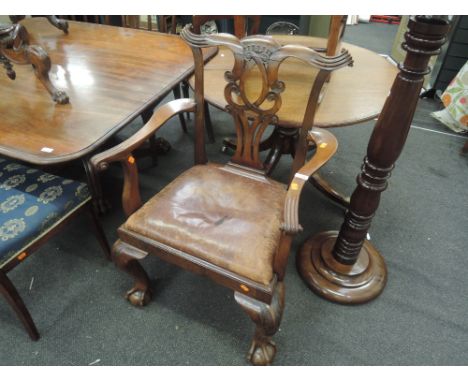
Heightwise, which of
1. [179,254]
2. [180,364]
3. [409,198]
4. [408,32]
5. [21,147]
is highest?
[408,32]

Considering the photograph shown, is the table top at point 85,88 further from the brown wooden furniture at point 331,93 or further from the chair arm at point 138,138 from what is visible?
the brown wooden furniture at point 331,93

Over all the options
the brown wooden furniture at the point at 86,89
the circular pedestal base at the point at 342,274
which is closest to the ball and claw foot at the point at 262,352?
the circular pedestal base at the point at 342,274

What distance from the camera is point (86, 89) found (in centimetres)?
144

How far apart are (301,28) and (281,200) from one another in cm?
282

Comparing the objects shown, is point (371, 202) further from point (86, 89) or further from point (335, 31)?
point (86, 89)

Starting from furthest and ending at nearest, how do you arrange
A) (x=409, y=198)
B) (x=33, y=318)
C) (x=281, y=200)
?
(x=409, y=198) < (x=33, y=318) < (x=281, y=200)

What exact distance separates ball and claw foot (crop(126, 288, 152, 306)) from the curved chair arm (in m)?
0.40

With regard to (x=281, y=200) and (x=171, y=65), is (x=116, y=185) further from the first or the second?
(x=281, y=200)

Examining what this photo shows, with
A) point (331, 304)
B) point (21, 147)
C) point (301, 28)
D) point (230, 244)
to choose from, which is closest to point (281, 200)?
point (230, 244)

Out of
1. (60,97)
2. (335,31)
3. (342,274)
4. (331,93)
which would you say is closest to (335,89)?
(331,93)

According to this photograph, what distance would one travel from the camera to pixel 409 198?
1.92 meters

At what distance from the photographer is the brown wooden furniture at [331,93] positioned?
1216mm

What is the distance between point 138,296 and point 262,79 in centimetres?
102

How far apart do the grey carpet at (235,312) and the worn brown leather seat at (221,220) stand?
0.47 metres
